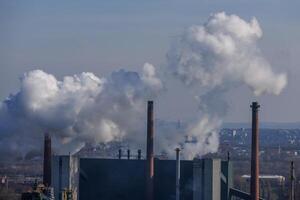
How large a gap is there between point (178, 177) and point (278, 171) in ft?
177

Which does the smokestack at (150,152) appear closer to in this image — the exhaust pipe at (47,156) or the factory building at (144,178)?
the factory building at (144,178)

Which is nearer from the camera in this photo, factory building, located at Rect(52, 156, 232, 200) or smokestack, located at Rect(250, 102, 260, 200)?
smokestack, located at Rect(250, 102, 260, 200)

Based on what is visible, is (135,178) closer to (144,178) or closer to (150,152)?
(144,178)

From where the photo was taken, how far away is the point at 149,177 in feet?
168

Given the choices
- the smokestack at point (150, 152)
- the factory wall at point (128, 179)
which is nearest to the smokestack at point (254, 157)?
the factory wall at point (128, 179)

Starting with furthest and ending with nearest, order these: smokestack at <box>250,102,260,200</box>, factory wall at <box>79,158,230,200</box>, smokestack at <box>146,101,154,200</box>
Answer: factory wall at <box>79,158,230,200</box>, smokestack at <box>146,101,154,200</box>, smokestack at <box>250,102,260,200</box>

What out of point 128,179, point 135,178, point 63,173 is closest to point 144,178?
point 135,178

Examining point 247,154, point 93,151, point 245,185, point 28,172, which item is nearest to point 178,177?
point 93,151

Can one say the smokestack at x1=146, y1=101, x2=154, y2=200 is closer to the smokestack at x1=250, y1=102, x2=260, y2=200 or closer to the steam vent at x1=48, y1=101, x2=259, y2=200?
the steam vent at x1=48, y1=101, x2=259, y2=200

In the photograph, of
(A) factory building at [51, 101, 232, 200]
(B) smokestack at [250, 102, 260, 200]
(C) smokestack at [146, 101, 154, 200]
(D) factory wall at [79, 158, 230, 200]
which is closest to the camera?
(B) smokestack at [250, 102, 260, 200]

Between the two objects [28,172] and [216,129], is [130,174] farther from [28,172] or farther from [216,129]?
[28,172]

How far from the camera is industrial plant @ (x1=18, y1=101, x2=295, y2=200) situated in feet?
162

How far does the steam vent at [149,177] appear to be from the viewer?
162ft

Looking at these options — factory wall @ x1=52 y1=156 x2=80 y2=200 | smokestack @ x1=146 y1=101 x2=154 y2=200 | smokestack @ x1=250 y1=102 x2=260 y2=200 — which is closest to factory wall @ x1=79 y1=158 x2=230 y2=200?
smokestack @ x1=146 y1=101 x2=154 y2=200
